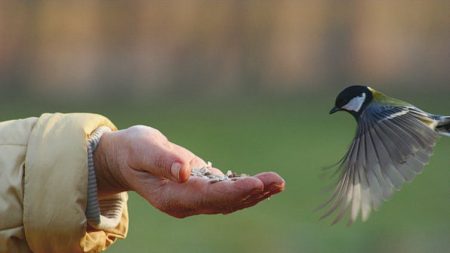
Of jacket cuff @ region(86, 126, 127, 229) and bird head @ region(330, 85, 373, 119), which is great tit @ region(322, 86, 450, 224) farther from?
jacket cuff @ region(86, 126, 127, 229)

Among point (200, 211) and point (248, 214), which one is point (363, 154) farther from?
point (248, 214)

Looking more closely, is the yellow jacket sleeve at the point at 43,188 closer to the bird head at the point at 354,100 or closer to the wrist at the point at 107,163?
the wrist at the point at 107,163

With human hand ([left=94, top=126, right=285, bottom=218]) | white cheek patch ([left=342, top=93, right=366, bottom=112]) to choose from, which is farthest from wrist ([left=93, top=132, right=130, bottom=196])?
white cheek patch ([left=342, top=93, right=366, bottom=112])

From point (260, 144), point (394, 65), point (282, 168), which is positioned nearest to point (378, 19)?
point (394, 65)

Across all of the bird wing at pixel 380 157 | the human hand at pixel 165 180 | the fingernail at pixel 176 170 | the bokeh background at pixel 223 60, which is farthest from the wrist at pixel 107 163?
the bokeh background at pixel 223 60

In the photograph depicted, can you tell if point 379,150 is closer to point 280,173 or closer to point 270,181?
point 270,181

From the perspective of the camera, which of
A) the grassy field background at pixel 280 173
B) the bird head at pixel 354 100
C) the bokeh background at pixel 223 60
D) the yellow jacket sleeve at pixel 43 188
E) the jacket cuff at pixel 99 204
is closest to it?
the yellow jacket sleeve at pixel 43 188
